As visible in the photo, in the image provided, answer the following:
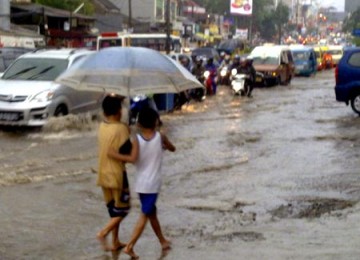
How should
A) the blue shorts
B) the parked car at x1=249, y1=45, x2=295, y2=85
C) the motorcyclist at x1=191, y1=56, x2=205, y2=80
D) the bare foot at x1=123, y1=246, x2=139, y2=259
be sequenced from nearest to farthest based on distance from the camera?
the blue shorts, the bare foot at x1=123, y1=246, x2=139, y2=259, the motorcyclist at x1=191, y1=56, x2=205, y2=80, the parked car at x1=249, y1=45, x2=295, y2=85

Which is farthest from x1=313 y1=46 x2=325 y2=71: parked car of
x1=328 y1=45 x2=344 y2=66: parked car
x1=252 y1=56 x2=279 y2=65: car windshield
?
x1=252 y1=56 x2=279 y2=65: car windshield

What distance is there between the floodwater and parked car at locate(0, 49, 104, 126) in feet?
1.04

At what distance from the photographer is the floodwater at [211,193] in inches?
327

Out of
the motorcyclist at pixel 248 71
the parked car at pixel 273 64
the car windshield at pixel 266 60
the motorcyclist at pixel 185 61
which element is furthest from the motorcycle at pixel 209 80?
the car windshield at pixel 266 60

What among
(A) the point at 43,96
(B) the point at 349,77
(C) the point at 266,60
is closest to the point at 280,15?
(C) the point at 266,60

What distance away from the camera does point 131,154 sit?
24.7ft

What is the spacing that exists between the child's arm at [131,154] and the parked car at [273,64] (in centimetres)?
2798

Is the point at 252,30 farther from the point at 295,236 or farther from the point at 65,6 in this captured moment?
the point at 295,236

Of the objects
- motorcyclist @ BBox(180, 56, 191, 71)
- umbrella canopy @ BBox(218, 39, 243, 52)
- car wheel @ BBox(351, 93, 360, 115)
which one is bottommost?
umbrella canopy @ BBox(218, 39, 243, 52)

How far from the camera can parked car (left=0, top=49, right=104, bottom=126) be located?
17.0 m

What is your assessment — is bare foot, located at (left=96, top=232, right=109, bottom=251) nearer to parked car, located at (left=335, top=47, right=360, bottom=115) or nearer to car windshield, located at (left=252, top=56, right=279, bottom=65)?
parked car, located at (left=335, top=47, right=360, bottom=115)

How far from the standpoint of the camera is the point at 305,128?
758 inches

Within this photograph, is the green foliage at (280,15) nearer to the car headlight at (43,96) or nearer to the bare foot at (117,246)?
the car headlight at (43,96)

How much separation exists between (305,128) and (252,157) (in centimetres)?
493
